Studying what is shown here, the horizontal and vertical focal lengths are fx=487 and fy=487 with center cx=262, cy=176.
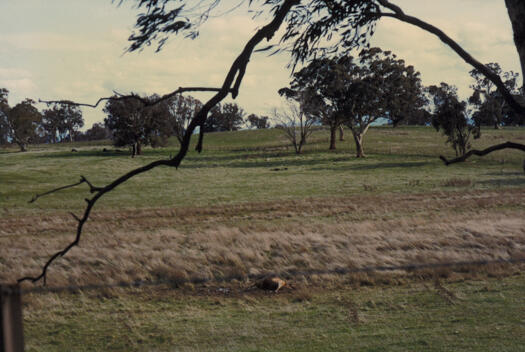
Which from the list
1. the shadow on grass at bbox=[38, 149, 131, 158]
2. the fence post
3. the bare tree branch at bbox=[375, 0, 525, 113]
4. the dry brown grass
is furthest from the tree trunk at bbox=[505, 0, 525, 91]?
the shadow on grass at bbox=[38, 149, 131, 158]

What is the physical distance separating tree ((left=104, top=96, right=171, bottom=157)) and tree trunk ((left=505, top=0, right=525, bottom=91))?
203 ft

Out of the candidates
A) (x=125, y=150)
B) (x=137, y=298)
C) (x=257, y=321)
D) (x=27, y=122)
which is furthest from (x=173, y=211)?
(x=27, y=122)

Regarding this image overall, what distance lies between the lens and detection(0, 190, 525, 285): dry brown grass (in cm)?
1270

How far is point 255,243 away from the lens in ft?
49.2

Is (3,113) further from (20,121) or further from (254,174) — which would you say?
(254,174)

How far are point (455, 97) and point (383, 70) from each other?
9.00m

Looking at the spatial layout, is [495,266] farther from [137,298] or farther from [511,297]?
[137,298]

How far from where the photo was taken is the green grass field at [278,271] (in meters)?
8.45

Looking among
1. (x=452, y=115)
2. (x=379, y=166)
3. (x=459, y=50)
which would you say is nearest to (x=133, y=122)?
(x=379, y=166)

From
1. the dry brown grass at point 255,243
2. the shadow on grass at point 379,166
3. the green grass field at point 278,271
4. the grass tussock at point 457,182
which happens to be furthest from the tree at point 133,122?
the dry brown grass at point 255,243

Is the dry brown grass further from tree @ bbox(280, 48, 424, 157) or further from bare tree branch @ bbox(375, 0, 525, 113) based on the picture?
tree @ bbox(280, 48, 424, 157)

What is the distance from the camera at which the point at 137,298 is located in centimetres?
1078

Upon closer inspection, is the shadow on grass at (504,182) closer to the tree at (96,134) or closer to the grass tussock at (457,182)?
the grass tussock at (457,182)

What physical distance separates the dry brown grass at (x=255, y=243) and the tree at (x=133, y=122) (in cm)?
4245
